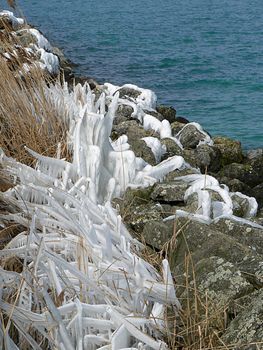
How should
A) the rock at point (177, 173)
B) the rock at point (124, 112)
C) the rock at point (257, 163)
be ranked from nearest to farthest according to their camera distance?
the rock at point (177, 173) < the rock at point (257, 163) < the rock at point (124, 112)

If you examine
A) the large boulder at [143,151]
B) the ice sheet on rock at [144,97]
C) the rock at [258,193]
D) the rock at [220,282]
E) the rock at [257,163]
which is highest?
the rock at [220,282]

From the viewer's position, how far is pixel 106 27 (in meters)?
17.2

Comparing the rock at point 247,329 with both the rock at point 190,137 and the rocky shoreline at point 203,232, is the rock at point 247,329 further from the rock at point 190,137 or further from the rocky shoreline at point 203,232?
the rock at point 190,137

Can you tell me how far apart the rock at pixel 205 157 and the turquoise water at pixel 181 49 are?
117 inches

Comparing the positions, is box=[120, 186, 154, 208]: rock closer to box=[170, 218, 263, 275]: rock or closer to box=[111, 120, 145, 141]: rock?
box=[170, 218, 263, 275]: rock

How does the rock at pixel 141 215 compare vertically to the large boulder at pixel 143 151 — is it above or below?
above

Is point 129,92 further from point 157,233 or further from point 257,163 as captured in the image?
A: point 157,233

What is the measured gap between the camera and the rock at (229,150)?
6.14 metres

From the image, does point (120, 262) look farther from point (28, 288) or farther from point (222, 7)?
point (222, 7)

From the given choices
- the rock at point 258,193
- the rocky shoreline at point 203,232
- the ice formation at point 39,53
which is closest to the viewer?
the rocky shoreline at point 203,232

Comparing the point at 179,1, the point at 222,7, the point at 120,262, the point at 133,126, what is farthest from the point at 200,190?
the point at 179,1


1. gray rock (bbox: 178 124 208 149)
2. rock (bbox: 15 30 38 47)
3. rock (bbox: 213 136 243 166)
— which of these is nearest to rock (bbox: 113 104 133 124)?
gray rock (bbox: 178 124 208 149)

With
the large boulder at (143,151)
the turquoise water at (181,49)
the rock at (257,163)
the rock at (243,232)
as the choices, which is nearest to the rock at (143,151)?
the large boulder at (143,151)

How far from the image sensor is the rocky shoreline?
97.5 inches
